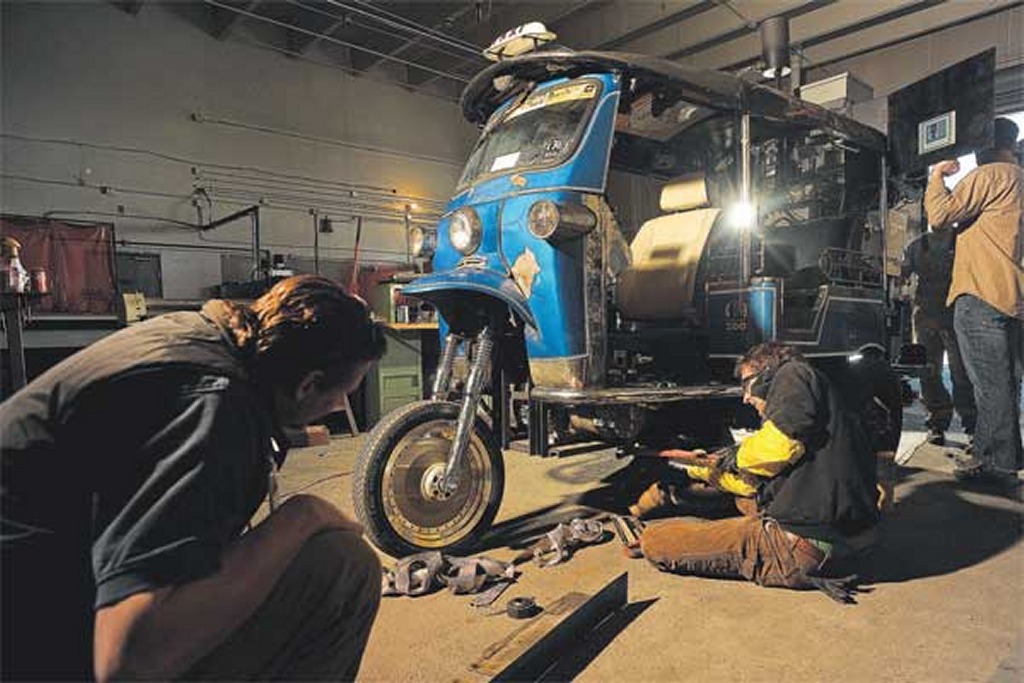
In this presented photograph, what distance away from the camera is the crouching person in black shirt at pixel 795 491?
253cm

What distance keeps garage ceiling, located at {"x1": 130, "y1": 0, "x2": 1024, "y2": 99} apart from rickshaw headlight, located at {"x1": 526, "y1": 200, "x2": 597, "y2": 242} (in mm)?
6054

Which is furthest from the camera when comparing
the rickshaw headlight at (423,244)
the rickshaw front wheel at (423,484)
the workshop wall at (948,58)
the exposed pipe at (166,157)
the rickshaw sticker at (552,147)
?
the workshop wall at (948,58)

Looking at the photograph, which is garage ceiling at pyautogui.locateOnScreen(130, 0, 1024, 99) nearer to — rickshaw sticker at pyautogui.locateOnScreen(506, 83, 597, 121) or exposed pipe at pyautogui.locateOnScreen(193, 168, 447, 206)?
exposed pipe at pyautogui.locateOnScreen(193, 168, 447, 206)

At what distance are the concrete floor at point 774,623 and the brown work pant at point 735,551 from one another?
6cm

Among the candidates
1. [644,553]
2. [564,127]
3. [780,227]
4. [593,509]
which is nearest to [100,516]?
[644,553]

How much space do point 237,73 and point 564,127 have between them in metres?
8.18

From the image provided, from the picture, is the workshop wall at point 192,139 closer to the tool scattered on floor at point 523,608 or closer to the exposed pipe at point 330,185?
the exposed pipe at point 330,185

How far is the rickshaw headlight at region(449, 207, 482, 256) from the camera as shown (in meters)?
3.38

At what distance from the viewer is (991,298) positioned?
411 cm

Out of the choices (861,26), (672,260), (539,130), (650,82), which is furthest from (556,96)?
(861,26)

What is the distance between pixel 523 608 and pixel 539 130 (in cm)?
246

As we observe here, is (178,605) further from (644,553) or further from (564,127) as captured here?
(564,127)

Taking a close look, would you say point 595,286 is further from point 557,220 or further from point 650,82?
point 650,82

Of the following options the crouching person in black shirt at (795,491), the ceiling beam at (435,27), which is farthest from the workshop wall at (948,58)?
the crouching person in black shirt at (795,491)
